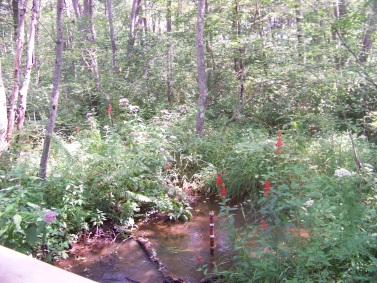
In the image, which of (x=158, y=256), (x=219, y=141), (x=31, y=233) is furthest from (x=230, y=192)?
(x=31, y=233)

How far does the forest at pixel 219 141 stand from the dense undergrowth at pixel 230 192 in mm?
25

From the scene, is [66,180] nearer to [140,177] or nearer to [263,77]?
[140,177]

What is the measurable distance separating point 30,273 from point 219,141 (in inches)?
314

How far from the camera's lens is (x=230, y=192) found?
7344 millimetres

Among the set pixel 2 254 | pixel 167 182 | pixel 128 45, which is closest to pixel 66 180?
pixel 167 182

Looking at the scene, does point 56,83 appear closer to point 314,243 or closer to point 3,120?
point 3,120

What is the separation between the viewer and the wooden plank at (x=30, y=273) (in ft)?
2.99

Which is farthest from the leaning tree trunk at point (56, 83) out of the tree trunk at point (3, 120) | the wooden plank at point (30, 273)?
the wooden plank at point (30, 273)

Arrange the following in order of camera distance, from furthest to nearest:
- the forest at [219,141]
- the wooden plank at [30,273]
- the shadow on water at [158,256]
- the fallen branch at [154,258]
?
1. the shadow on water at [158,256]
2. the fallen branch at [154,258]
3. the forest at [219,141]
4. the wooden plank at [30,273]

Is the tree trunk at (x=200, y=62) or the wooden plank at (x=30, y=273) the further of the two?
the tree trunk at (x=200, y=62)

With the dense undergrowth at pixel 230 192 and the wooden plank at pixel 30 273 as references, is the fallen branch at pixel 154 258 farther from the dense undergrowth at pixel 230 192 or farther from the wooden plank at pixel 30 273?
the wooden plank at pixel 30 273

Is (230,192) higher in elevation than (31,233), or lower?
lower

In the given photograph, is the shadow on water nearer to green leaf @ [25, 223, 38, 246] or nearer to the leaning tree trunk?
green leaf @ [25, 223, 38, 246]

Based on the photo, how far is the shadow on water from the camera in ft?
15.4
